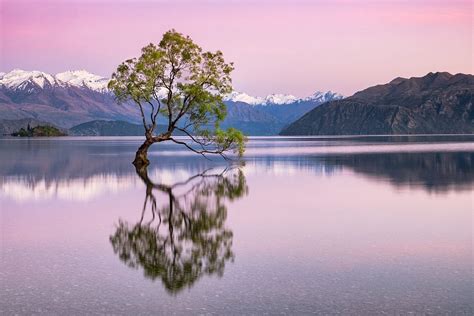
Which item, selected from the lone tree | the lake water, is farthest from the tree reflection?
the lone tree

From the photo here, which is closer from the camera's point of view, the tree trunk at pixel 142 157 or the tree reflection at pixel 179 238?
the tree reflection at pixel 179 238

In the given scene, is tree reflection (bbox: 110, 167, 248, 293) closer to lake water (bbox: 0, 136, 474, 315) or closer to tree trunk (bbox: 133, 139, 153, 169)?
lake water (bbox: 0, 136, 474, 315)

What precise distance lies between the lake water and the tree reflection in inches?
2.5

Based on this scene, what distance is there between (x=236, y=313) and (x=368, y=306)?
133 inches

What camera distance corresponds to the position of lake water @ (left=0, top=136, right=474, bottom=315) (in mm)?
15984

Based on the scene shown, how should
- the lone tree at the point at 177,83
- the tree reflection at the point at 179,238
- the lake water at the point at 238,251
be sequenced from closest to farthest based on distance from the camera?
the lake water at the point at 238,251, the tree reflection at the point at 179,238, the lone tree at the point at 177,83

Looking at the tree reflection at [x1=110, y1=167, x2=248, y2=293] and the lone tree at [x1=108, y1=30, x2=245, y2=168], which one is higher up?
the lone tree at [x1=108, y1=30, x2=245, y2=168]

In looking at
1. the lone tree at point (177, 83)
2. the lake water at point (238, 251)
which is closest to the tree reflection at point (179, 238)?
the lake water at point (238, 251)

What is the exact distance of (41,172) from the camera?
62344 mm

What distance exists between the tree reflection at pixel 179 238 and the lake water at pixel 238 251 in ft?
0.21

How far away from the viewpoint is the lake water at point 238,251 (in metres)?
16.0

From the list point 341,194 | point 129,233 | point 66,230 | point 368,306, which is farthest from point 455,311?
point 341,194

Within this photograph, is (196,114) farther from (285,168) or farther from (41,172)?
(41,172)

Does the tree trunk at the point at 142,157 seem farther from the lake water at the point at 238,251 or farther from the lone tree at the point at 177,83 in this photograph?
the lake water at the point at 238,251
